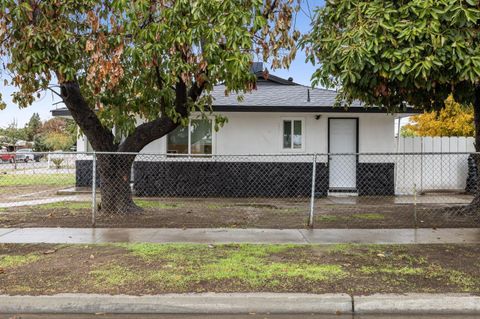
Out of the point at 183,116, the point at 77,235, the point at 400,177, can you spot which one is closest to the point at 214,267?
the point at 77,235

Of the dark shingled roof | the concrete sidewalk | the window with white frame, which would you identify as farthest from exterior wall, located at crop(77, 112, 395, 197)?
the concrete sidewalk

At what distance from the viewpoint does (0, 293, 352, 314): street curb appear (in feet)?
15.7

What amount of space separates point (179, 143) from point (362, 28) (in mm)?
9027

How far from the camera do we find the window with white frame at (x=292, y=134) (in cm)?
1453

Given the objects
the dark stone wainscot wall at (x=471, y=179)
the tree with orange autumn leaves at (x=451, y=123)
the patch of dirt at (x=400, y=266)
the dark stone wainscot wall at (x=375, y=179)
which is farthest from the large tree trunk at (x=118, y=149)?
the tree with orange autumn leaves at (x=451, y=123)

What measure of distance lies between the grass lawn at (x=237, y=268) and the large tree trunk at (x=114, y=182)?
273cm

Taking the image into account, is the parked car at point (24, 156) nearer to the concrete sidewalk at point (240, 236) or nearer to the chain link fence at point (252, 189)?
the chain link fence at point (252, 189)

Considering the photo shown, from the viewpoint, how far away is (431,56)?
20.2 feet

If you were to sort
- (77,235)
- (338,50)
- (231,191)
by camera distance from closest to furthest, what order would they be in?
(338,50)
(77,235)
(231,191)

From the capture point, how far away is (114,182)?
9914mm

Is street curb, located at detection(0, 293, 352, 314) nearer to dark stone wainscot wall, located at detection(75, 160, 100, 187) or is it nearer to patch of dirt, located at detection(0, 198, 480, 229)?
patch of dirt, located at detection(0, 198, 480, 229)

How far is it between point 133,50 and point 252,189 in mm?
7569

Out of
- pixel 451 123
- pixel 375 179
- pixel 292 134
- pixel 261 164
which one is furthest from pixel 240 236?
pixel 451 123

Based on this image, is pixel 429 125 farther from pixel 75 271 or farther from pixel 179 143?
pixel 75 271
